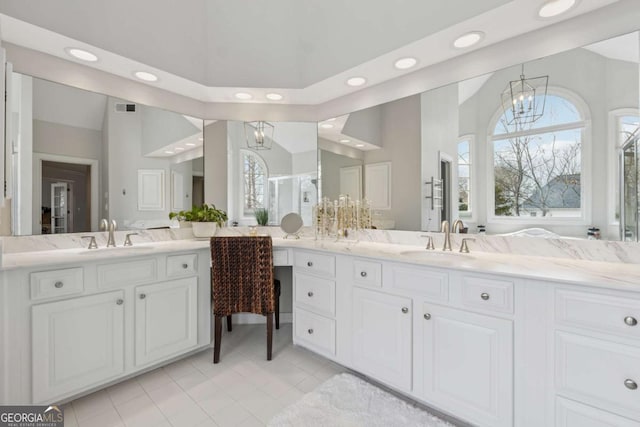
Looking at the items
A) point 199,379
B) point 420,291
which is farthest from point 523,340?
point 199,379

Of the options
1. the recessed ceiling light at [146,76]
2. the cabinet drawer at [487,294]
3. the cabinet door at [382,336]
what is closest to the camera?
the cabinet drawer at [487,294]

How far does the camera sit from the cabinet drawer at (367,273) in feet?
6.02

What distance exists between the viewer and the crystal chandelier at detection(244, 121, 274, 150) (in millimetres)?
2955

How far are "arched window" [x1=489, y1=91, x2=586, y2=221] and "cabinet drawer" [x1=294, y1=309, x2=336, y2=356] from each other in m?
1.38

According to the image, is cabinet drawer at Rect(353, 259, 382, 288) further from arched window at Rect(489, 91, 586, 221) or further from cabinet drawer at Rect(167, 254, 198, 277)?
cabinet drawer at Rect(167, 254, 198, 277)

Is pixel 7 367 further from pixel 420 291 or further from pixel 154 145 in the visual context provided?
pixel 420 291

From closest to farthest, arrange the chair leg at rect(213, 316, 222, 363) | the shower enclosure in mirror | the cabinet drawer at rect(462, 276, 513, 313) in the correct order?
the cabinet drawer at rect(462, 276, 513, 313), the shower enclosure in mirror, the chair leg at rect(213, 316, 222, 363)

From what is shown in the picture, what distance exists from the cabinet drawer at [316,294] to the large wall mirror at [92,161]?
1351 millimetres

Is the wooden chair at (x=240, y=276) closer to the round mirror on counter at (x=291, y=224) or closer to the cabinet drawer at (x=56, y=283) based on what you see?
the round mirror on counter at (x=291, y=224)

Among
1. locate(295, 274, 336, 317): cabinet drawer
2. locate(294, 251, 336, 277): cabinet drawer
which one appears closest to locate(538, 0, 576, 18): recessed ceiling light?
locate(294, 251, 336, 277): cabinet drawer

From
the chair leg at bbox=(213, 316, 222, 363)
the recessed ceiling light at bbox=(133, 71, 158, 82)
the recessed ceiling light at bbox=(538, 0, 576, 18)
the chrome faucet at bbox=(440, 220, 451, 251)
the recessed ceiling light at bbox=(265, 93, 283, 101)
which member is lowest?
the chair leg at bbox=(213, 316, 222, 363)

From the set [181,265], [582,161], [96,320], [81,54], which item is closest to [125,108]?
[81,54]

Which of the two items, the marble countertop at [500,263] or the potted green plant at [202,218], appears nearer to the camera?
A: the marble countertop at [500,263]

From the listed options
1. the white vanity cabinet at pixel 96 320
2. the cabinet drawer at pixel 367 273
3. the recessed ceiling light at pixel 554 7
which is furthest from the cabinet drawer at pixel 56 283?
the recessed ceiling light at pixel 554 7
